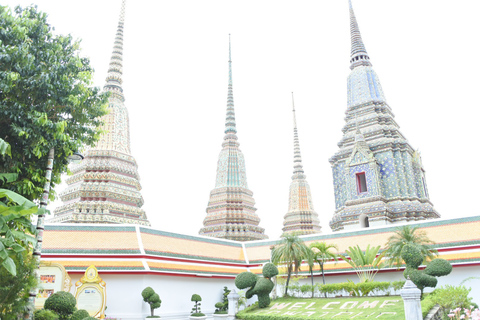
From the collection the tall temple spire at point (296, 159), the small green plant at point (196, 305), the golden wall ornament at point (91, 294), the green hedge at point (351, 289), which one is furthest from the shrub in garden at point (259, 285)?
the tall temple spire at point (296, 159)

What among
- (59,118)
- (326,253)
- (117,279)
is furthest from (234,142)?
(59,118)

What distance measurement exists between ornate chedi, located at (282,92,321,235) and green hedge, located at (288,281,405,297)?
1569cm

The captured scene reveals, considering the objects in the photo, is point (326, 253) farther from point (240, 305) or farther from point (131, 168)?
point (131, 168)

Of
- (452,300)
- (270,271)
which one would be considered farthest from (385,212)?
(452,300)

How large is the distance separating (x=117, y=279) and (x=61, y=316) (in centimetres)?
610

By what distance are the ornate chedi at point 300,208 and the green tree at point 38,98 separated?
83.3 feet

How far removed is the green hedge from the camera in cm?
1484

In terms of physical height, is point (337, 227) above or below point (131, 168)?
below

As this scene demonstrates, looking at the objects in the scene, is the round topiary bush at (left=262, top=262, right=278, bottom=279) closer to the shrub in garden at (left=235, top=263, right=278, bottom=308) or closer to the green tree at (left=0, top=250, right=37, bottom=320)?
the shrub in garden at (left=235, top=263, right=278, bottom=308)

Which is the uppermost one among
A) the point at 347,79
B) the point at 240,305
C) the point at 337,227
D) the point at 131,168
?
the point at 347,79

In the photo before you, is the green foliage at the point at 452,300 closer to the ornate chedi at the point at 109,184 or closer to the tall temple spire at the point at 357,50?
the ornate chedi at the point at 109,184

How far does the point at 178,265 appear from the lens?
57.8 ft

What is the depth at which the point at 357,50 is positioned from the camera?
3017 cm

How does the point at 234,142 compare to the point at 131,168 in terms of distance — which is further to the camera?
the point at 234,142
